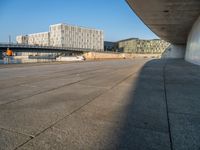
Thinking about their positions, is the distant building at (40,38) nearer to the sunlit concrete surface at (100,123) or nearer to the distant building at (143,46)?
the distant building at (143,46)

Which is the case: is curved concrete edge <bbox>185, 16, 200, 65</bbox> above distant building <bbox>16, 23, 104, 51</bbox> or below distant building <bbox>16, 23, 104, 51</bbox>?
below

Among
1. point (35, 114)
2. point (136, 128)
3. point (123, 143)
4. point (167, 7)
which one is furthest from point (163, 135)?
point (167, 7)

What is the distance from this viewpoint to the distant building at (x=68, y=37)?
124312 mm

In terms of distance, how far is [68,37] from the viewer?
416 feet

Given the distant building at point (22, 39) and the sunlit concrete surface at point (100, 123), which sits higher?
the distant building at point (22, 39)

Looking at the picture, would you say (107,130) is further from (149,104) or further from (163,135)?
(149,104)

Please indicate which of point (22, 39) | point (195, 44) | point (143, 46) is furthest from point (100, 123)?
point (22, 39)

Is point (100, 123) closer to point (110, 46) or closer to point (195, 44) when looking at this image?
point (195, 44)

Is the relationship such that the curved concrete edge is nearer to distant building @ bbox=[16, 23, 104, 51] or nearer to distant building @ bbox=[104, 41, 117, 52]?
distant building @ bbox=[16, 23, 104, 51]

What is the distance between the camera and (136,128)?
3.17 m

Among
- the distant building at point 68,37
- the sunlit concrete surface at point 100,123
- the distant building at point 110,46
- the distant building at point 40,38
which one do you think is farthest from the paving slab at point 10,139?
the distant building at point 110,46

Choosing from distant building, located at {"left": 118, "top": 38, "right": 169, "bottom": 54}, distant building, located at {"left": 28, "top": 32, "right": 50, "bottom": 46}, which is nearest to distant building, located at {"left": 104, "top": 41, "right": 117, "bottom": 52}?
distant building, located at {"left": 118, "top": 38, "right": 169, "bottom": 54}

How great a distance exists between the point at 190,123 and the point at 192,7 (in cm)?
1647

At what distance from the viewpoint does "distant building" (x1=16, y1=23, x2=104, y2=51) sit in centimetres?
12431
